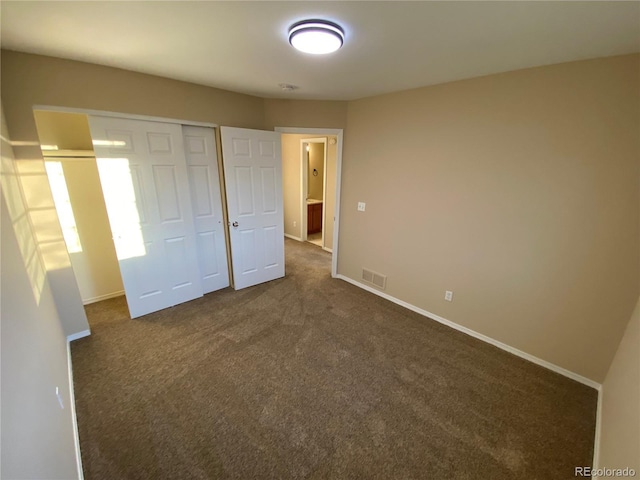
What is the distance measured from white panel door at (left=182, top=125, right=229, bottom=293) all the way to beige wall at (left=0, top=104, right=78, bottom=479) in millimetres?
1397

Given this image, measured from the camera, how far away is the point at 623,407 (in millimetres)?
1445

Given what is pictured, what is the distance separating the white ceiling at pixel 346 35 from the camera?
129 centimetres

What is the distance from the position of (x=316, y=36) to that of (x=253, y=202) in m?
2.14

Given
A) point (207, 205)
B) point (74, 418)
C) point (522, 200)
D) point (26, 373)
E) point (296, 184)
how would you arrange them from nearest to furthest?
1. point (26, 373)
2. point (74, 418)
3. point (522, 200)
4. point (207, 205)
5. point (296, 184)

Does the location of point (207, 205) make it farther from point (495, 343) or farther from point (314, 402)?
point (495, 343)

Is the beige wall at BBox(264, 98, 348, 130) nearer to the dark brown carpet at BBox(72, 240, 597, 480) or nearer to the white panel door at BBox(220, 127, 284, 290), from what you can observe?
the white panel door at BBox(220, 127, 284, 290)

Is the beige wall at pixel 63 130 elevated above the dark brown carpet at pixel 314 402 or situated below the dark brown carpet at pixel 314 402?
above

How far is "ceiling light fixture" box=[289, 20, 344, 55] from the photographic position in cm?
143

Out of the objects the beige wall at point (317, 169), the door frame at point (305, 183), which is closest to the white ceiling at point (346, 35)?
the door frame at point (305, 183)

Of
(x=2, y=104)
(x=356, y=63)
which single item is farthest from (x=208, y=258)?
(x=356, y=63)

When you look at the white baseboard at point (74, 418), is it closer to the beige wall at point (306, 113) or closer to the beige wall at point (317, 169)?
the beige wall at point (306, 113)

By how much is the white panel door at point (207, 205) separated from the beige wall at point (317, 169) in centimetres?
305

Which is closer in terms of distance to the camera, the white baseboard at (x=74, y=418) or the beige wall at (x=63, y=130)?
the white baseboard at (x=74, y=418)

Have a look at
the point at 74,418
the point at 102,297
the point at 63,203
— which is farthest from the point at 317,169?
the point at 74,418
